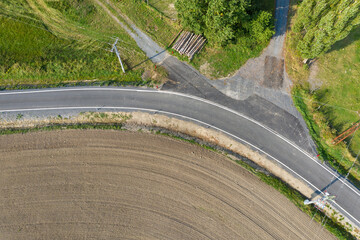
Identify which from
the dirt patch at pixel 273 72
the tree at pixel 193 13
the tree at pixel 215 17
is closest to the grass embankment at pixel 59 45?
the tree at pixel 193 13

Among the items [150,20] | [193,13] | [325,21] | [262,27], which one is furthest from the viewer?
[150,20]

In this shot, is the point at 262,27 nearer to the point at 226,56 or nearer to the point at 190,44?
the point at 226,56

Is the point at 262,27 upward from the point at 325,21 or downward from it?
upward

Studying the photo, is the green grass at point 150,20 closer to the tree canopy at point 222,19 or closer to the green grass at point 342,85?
the tree canopy at point 222,19

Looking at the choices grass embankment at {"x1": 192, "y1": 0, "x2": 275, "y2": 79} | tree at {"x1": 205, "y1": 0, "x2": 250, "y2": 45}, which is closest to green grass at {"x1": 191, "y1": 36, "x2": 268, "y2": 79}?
grass embankment at {"x1": 192, "y1": 0, "x2": 275, "y2": 79}

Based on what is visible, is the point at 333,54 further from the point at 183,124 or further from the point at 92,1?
the point at 92,1

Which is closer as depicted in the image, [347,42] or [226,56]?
[226,56]

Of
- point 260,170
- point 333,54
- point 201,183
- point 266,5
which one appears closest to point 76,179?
point 201,183

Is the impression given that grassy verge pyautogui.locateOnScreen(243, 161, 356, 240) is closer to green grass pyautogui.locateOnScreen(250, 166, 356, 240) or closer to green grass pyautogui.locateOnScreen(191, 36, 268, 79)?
green grass pyautogui.locateOnScreen(250, 166, 356, 240)

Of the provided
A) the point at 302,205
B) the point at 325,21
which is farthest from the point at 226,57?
the point at 302,205
